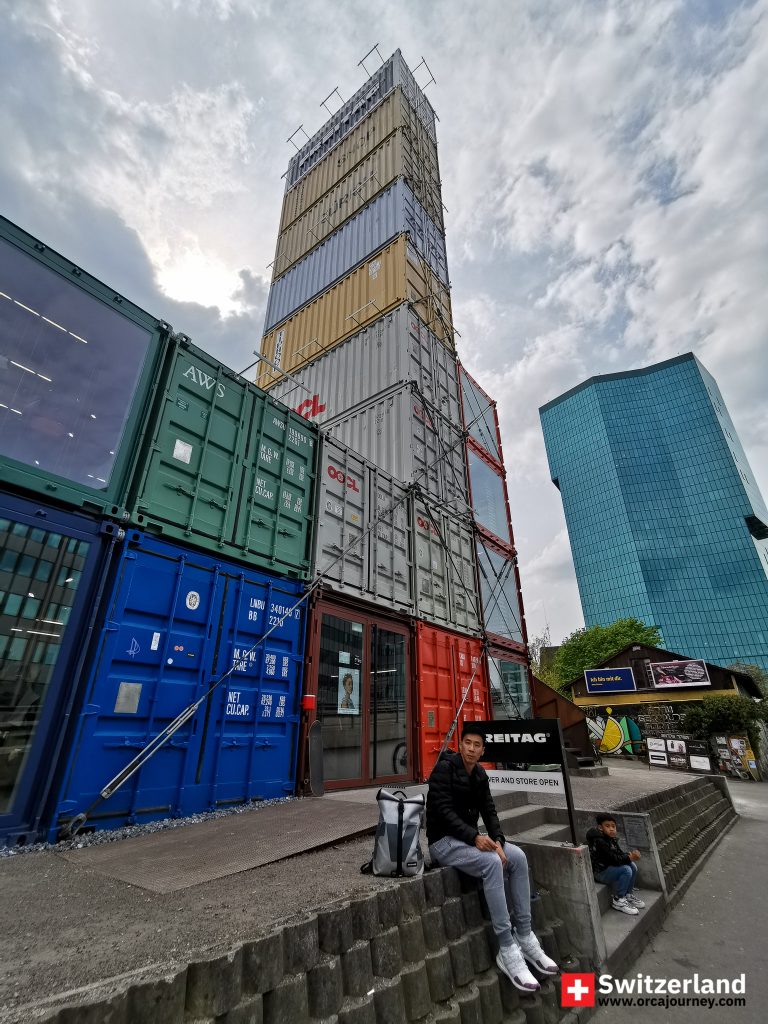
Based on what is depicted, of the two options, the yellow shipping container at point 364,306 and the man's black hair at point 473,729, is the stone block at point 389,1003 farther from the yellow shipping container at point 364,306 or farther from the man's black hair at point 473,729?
the yellow shipping container at point 364,306

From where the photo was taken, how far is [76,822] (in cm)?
454

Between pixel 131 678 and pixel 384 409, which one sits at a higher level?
pixel 384 409

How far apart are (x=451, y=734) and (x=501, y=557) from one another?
570cm

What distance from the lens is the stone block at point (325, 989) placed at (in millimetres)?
2266

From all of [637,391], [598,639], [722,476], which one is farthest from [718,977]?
[637,391]

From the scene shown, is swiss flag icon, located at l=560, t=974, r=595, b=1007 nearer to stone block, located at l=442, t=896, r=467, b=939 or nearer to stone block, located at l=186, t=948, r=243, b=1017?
Result: stone block, located at l=442, t=896, r=467, b=939

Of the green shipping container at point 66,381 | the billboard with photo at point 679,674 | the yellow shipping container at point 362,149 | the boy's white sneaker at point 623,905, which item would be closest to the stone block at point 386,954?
the boy's white sneaker at point 623,905

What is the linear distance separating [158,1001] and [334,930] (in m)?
1.10

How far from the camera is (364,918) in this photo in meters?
2.70

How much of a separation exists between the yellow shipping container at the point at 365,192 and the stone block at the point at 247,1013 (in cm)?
1955

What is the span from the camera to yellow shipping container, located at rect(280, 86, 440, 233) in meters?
17.5

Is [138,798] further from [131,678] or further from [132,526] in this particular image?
[132,526]

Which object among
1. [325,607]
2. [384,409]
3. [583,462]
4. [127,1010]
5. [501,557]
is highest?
[583,462]

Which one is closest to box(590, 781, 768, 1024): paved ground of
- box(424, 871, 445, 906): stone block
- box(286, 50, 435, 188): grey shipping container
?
box(424, 871, 445, 906): stone block
